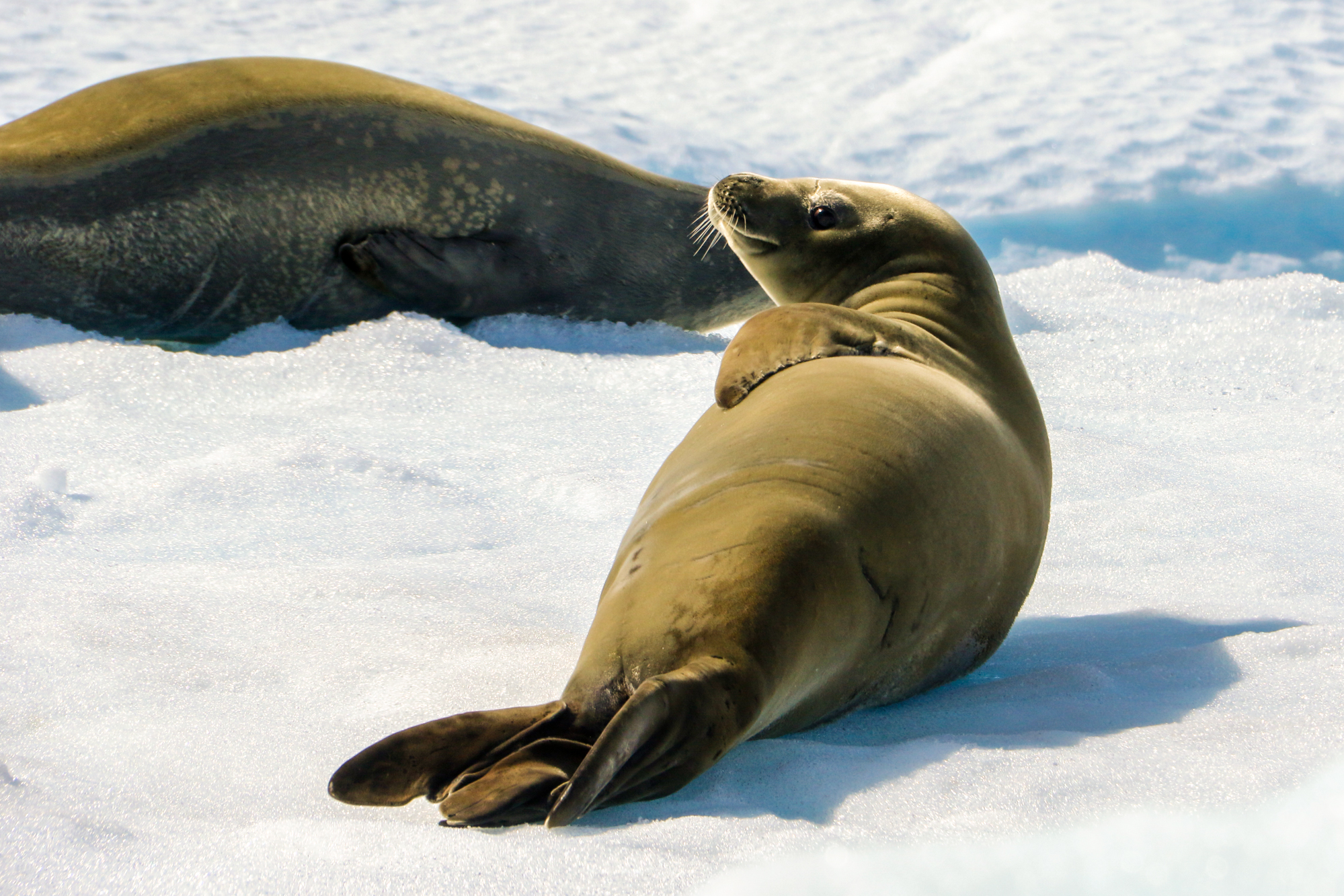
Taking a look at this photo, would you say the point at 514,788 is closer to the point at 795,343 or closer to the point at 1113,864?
the point at 1113,864

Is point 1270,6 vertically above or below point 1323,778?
below

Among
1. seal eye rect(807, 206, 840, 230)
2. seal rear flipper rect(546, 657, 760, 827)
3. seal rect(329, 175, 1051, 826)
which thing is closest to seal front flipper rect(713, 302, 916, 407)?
seal rect(329, 175, 1051, 826)

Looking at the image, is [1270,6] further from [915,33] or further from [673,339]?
[673,339]

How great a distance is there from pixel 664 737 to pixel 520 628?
784mm

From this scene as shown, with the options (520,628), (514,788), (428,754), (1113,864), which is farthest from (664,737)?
(520,628)

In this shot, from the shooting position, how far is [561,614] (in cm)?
231

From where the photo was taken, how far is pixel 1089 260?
20.3 ft

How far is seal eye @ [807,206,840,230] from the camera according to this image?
2.62 m

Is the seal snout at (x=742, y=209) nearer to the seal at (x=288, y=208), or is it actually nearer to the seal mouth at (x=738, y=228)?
the seal mouth at (x=738, y=228)

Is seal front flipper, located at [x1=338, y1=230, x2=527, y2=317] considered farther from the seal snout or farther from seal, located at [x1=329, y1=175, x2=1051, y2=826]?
seal, located at [x1=329, y1=175, x2=1051, y2=826]

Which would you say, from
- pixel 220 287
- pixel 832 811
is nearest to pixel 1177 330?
pixel 220 287

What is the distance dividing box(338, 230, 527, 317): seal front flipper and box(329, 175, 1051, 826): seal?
2464mm

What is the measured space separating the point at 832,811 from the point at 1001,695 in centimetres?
62

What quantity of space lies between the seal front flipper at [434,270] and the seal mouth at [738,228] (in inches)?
80.3
